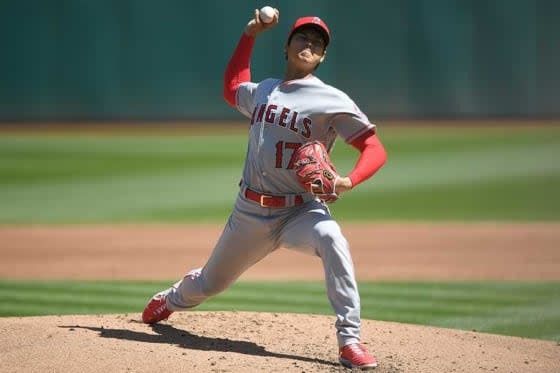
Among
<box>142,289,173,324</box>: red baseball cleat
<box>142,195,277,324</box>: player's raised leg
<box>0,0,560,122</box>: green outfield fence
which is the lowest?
<box>142,289,173,324</box>: red baseball cleat

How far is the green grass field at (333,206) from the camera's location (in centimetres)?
702

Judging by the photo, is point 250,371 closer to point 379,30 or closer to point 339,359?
point 339,359

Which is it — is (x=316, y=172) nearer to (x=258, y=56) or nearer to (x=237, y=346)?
(x=237, y=346)

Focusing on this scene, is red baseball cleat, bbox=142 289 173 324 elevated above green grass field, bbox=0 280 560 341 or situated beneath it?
elevated above

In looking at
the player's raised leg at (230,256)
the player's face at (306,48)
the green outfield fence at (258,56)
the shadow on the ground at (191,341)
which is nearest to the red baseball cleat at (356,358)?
the shadow on the ground at (191,341)

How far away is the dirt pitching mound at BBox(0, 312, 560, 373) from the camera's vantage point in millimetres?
4523

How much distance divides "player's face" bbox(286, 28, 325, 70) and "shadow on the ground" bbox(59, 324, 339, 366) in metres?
1.50

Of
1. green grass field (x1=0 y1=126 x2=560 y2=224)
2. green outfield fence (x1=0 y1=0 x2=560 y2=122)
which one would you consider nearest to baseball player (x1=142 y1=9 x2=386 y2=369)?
green grass field (x1=0 y1=126 x2=560 y2=224)

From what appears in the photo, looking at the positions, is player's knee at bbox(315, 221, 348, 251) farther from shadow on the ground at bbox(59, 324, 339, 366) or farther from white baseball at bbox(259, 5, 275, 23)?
white baseball at bbox(259, 5, 275, 23)

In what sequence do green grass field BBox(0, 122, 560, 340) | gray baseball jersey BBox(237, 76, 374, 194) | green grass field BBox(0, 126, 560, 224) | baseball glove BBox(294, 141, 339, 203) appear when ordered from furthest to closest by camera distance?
green grass field BBox(0, 126, 560, 224), green grass field BBox(0, 122, 560, 340), gray baseball jersey BBox(237, 76, 374, 194), baseball glove BBox(294, 141, 339, 203)

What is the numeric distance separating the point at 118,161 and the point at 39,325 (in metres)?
11.2

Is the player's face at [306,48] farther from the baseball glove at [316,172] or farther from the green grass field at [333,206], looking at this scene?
the green grass field at [333,206]

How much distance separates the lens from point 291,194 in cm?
481

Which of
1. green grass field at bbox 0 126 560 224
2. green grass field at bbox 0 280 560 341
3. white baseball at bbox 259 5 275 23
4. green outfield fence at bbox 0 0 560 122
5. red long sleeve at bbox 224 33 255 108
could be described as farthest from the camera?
green outfield fence at bbox 0 0 560 122
